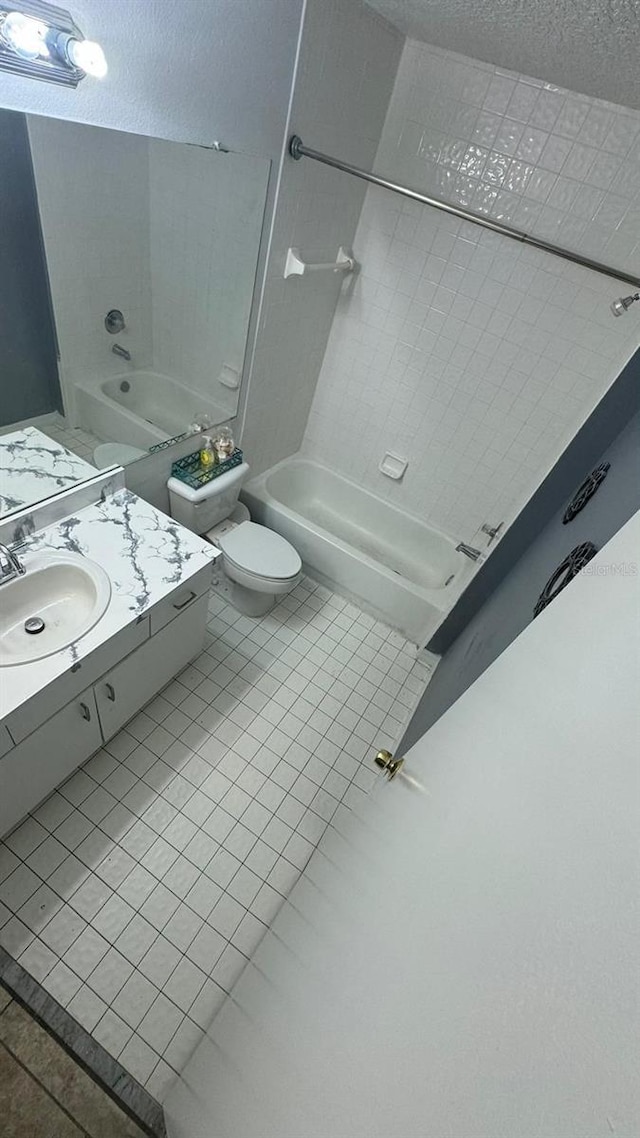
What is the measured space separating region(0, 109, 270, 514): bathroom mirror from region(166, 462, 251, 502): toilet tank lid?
21 cm

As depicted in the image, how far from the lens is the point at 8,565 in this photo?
1.41m

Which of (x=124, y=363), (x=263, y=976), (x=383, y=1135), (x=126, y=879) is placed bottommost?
(x=126, y=879)

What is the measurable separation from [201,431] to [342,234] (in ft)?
3.59

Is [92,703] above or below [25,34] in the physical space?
below

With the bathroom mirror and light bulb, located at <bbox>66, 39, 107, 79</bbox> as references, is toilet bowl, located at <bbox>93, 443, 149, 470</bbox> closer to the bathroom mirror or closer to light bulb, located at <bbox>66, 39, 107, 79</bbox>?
the bathroom mirror

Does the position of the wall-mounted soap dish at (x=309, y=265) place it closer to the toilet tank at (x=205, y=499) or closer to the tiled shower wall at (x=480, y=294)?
the tiled shower wall at (x=480, y=294)

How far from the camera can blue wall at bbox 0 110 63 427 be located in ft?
3.93

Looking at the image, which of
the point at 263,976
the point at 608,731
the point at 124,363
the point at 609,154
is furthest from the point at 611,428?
the point at 263,976

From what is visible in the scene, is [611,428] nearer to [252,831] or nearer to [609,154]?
[609,154]

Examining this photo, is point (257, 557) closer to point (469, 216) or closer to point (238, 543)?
point (238, 543)

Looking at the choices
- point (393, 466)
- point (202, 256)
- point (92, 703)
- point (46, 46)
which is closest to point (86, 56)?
point (46, 46)

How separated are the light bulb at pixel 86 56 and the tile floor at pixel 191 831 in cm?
190

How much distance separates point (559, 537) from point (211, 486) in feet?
4.71

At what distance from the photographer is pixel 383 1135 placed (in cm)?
49
